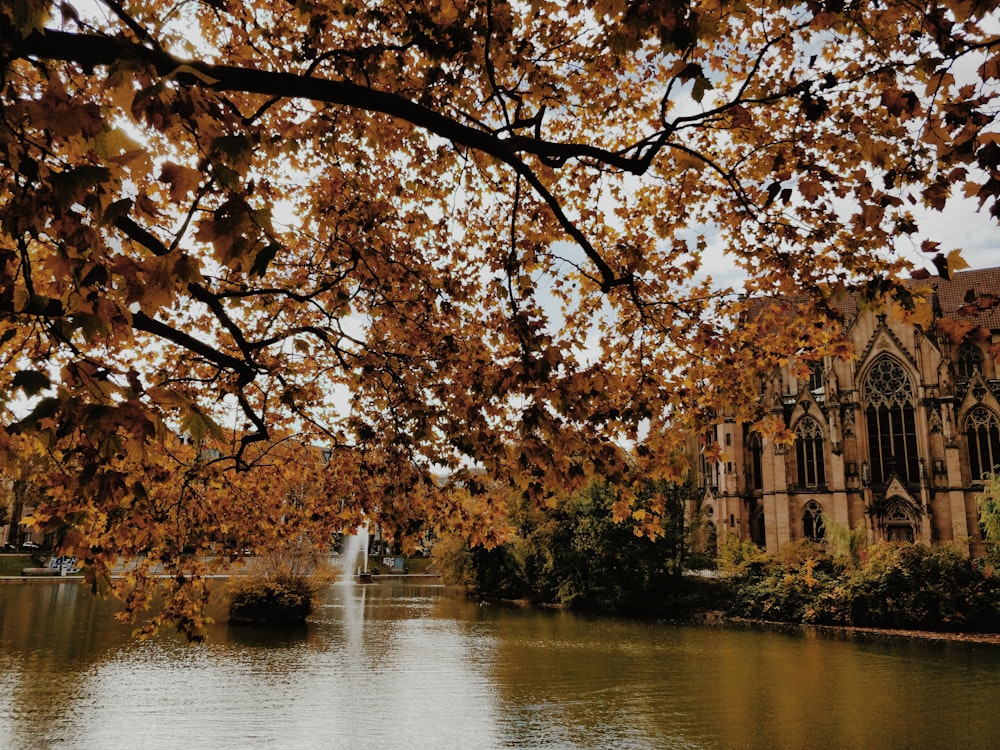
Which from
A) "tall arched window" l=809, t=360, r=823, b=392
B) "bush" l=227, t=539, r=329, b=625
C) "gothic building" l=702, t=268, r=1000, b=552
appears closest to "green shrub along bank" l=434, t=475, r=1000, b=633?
"gothic building" l=702, t=268, r=1000, b=552

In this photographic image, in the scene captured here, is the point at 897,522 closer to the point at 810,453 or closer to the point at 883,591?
the point at 810,453

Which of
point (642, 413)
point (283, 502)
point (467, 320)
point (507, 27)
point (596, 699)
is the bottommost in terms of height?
point (596, 699)

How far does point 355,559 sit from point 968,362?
52.2 m

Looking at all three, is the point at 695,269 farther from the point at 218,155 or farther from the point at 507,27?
the point at 218,155

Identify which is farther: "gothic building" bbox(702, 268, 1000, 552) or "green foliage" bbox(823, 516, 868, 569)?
"gothic building" bbox(702, 268, 1000, 552)

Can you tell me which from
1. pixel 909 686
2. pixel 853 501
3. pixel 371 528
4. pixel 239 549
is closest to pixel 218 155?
pixel 371 528

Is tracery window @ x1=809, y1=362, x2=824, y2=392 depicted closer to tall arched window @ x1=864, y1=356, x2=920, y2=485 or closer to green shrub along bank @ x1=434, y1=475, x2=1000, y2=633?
tall arched window @ x1=864, y1=356, x2=920, y2=485

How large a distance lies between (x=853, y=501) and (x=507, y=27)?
40.0 metres

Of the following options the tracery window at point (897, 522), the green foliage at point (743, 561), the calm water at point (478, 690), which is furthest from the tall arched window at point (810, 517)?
the calm water at point (478, 690)

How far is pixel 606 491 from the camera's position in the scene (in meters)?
31.5

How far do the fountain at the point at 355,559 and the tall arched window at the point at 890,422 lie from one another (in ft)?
114

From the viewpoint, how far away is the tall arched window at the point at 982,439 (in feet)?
123

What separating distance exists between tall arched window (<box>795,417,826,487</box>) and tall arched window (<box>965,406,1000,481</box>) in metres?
7.51

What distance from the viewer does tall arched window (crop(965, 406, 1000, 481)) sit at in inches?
1480
